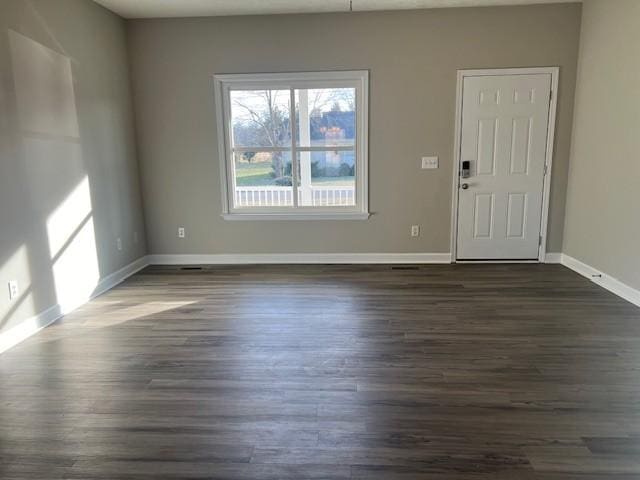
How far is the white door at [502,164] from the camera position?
457 centimetres

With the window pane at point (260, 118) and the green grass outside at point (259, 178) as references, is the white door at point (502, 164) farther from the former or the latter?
the window pane at point (260, 118)

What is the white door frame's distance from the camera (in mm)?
4508

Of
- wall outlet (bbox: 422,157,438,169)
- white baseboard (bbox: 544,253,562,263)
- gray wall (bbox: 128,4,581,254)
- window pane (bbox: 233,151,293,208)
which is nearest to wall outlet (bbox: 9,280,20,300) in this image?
gray wall (bbox: 128,4,581,254)

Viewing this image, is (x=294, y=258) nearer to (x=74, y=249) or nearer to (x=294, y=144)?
(x=294, y=144)

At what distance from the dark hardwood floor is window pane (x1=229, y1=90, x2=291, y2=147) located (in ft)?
6.17

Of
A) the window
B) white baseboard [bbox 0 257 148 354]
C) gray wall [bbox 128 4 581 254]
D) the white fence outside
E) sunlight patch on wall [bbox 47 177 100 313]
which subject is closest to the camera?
white baseboard [bbox 0 257 148 354]

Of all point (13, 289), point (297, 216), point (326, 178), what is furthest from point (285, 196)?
point (13, 289)

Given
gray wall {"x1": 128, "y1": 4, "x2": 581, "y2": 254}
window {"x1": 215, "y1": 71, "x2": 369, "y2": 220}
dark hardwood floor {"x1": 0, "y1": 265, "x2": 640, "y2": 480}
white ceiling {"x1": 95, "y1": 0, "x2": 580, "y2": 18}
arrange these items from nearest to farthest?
dark hardwood floor {"x1": 0, "y1": 265, "x2": 640, "y2": 480} → white ceiling {"x1": 95, "y1": 0, "x2": 580, "y2": 18} → gray wall {"x1": 128, "y1": 4, "x2": 581, "y2": 254} → window {"x1": 215, "y1": 71, "x2": 369, "y2": 220}

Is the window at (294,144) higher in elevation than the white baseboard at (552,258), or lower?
higher

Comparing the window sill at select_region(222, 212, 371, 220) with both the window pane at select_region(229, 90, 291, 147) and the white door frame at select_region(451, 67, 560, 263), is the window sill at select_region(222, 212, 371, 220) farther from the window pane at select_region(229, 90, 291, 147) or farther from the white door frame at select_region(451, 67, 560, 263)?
the white door frame at select_region(451, 67, 560, 263)

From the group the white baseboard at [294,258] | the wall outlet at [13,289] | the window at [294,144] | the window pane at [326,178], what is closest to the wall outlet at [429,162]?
the window at [294,144]

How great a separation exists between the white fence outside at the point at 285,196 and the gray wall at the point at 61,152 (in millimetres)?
1235

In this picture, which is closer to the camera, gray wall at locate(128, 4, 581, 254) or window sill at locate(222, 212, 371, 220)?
gray wall at locate(128, 4, 581, 254)

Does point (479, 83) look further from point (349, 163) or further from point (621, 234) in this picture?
point (621, 234)
